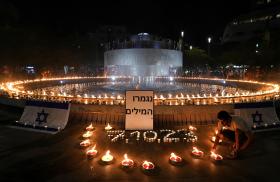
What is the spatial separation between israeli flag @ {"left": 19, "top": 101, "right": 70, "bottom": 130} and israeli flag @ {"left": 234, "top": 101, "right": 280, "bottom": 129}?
5.98 m

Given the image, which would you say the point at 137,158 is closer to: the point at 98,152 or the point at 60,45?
the point at 98,152

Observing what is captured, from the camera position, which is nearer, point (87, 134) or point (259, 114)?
point (87, 134)

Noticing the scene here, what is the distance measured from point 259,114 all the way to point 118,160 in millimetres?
5610

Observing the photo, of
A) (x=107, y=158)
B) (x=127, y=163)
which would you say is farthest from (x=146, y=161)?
(x=107, y=158)

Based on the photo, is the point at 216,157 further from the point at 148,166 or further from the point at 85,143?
the point at 85,143

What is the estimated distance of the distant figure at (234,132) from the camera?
717cm

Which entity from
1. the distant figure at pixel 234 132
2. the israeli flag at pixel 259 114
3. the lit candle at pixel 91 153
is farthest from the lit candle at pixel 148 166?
the israeli flag at pixel 259 114

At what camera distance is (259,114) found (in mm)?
10023

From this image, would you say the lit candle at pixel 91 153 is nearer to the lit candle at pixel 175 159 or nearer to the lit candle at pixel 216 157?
the lit candle at pixel 175 159

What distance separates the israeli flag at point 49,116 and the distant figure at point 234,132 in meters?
5.25

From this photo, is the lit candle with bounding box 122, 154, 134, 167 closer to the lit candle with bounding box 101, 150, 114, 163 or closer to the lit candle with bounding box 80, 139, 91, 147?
the lit candle with bounding box 101, 150, 114, 163

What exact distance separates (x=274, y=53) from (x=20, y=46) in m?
31.4

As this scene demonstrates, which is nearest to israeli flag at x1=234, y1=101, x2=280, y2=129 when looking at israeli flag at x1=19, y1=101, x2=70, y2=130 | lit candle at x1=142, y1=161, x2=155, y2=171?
lit candle at x1=142, y1=161, x2=155, y2=171

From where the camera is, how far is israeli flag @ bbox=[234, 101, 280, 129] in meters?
9.90
